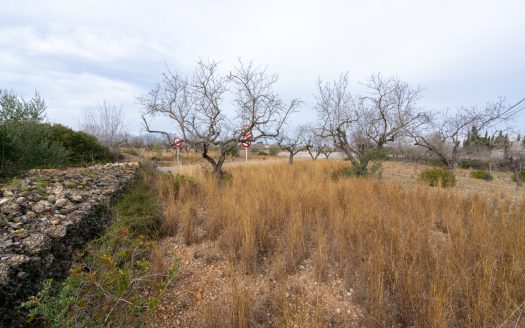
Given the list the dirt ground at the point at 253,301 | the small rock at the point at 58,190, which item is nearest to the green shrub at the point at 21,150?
the small rock at the point at 58,190

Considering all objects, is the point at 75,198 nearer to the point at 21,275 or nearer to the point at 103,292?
the point at 21,275

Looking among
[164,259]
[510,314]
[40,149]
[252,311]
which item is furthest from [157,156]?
[510,314]

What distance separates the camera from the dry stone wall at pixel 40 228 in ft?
5.32

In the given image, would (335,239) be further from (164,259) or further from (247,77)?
(247,77)

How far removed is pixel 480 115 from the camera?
10.0 meters

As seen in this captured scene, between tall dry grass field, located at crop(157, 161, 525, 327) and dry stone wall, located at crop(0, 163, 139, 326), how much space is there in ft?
3.70

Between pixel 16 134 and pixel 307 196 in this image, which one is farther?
pixel 16 134

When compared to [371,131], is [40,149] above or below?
below

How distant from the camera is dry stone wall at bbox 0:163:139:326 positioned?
1621 millimetres

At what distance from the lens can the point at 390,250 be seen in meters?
2.36

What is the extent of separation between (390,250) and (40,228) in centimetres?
366

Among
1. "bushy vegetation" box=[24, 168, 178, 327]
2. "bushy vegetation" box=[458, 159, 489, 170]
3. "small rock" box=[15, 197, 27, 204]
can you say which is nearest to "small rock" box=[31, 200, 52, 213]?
"small rock" box=[15, 197, 27, 204]

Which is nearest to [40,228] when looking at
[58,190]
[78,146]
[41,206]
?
[41,206]

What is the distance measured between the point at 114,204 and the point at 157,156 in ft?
54.9
